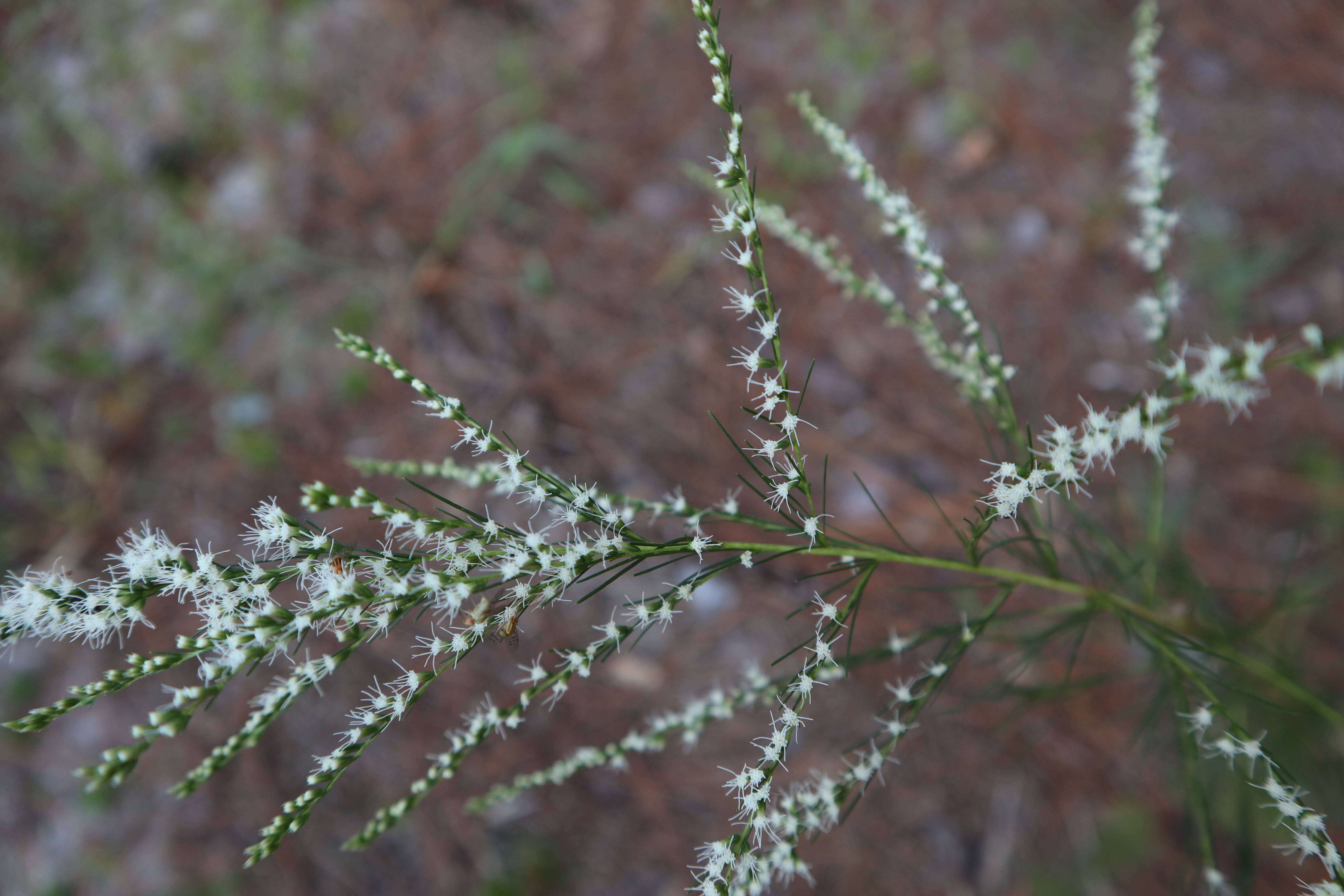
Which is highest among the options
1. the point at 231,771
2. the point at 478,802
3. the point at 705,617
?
the point at 705,617

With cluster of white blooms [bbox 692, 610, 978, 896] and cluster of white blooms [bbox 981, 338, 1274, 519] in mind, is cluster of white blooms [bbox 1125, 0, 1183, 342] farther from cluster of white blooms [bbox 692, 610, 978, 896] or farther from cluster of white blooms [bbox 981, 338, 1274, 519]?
cluster of white blooms [bbox 692, 610, 978, 896]

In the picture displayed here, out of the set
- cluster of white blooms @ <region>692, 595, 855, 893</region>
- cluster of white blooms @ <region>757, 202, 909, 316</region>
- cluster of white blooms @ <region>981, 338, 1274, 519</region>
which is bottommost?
cluster of white blooms @ <region>692, 595, 855, 893</region>

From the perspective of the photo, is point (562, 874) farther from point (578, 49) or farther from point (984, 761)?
point (578, 49)

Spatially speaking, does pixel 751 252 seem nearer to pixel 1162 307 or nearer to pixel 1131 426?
pixel 1131 426

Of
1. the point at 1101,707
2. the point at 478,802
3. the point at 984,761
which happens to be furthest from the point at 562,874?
the point at 1101,707

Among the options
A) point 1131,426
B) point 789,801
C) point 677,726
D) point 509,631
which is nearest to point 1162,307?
point 1131,426

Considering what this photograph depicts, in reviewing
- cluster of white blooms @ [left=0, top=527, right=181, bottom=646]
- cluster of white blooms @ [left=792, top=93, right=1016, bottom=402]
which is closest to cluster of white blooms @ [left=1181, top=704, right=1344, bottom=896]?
cluster of white blooms @ [left=792, top=93, right=1016, bottom=402]
